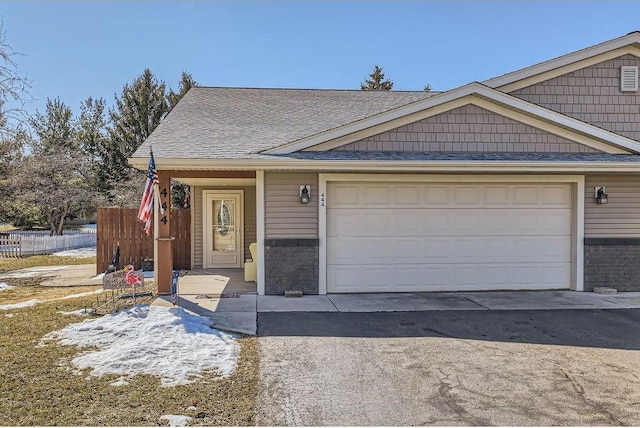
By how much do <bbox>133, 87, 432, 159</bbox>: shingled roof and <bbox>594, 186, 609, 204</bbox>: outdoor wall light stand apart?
4983mm

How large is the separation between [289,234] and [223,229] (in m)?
4.45

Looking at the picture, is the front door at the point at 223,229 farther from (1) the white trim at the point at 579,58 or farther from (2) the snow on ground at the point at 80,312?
(1) the white trim at the point at 579,58

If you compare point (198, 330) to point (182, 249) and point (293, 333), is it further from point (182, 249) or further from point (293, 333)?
point (182, 249)

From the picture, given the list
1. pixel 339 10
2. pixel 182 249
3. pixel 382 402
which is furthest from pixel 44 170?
pixel 382 402

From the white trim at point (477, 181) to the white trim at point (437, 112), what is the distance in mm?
774

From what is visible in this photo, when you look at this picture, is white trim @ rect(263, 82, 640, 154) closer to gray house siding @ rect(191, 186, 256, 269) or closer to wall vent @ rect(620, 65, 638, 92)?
wall vent @ rect(620, 65, 638, 92)

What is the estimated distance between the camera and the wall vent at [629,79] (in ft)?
32.7

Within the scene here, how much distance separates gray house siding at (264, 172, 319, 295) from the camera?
8.61 metres

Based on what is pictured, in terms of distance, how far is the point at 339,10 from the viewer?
9969 mm

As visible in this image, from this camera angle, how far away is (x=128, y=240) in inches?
484

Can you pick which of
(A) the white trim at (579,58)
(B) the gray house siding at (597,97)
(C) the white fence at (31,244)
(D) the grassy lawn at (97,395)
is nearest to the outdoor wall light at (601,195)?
(B) the gray house siding at (597,97)

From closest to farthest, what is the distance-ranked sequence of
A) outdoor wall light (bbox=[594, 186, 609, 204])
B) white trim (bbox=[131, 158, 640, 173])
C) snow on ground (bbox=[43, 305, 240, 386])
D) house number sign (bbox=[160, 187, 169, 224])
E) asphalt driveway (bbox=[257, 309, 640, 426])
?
asphalt driveway (bbox=[257, 309, 640, 426]) → snow on ground (bbox=[43, 305, 240, 386]) → white trim (bbox=[131, 158, 640, 173]) → house number sign (bbox=[160, 187, 169, 224]) → outdoor wall light (bbox=[594, 186, 609, 204])

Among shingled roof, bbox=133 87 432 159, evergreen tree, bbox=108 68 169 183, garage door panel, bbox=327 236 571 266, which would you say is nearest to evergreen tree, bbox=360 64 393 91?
evergreen tree, bbox=108 68 169 183

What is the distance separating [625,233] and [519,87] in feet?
12.6
